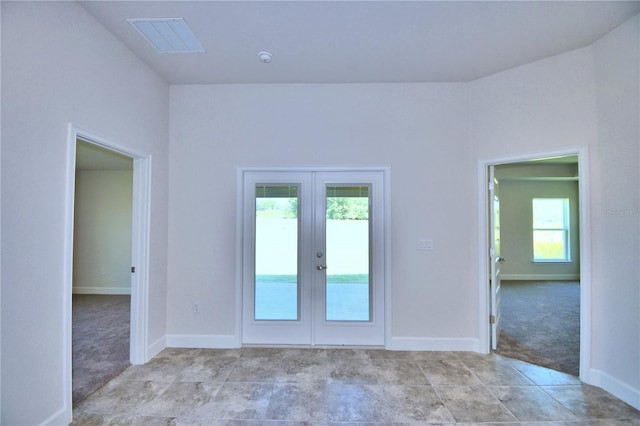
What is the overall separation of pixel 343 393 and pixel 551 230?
760 centimetres

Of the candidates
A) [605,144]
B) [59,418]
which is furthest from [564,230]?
[59,418]

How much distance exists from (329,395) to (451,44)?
330 centimetres

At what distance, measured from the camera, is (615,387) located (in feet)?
7.82

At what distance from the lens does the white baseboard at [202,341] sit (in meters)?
3.26

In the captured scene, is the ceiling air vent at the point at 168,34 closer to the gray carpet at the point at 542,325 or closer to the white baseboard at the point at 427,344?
the white baseboard at the point at 427,344

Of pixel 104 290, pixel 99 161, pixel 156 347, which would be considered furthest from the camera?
pixel 104 290

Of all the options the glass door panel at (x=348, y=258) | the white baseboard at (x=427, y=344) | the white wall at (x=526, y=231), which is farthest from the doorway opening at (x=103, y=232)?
the white wall at (x=526, y=231)

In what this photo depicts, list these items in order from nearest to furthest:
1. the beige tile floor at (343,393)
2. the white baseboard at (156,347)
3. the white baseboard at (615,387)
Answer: the beige tile floor at (343,393) < the white baseboard at (615,387) < the white baseboard at (156,347)

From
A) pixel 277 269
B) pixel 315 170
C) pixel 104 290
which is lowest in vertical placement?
pixel 104 290

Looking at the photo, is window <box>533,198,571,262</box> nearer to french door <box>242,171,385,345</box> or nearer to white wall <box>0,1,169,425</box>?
french door <box>242,171,385,345</box>

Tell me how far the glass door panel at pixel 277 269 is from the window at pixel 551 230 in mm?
6965

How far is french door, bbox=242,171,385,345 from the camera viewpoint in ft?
10.8

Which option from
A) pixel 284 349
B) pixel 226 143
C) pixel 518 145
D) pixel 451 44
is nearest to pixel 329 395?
pixel 284 349

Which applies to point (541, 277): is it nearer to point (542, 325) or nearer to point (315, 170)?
point (542, 325)
